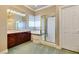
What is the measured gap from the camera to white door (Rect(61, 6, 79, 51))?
3.31 meters

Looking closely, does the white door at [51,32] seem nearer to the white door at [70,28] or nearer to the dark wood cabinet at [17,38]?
the white door at [70,28]

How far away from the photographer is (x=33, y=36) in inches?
126

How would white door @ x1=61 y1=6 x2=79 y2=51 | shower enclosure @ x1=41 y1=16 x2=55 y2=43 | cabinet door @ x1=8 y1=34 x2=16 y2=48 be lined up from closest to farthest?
1. white door @ x1=61 y1=6 x2=79 y2=51
2. shower enclosure @ x1=41 y1=16 x2=55 y2=43
3. cabinet door @ x1=8 y1=34 x2=16 y2=48

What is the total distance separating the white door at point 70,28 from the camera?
130 inches

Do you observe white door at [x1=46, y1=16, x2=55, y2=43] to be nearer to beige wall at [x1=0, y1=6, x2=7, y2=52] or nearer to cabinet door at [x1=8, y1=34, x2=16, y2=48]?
cabinet door at [x1=8, y1=34, x2=16, y2=48]

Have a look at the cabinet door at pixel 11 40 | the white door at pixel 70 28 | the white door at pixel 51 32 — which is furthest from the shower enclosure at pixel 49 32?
the cabinet door at pixel 11 40

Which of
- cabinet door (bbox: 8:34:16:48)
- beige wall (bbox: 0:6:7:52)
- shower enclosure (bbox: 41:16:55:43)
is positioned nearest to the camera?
beige wall (bbox: 0:6:7:52)

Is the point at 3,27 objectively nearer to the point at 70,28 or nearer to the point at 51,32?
the point at 51,32

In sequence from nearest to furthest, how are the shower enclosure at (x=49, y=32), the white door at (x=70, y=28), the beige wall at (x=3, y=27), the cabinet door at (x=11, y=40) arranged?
the beige wall at (x=3, y=27) < the white door at (x=70, y=28) < the shower enclosure at (x=49, y=32) < the cabinet door at (x=11, y=40)

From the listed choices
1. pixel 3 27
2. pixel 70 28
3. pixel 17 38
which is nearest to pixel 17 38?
pixel 17 38

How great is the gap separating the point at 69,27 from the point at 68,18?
12.4 inches

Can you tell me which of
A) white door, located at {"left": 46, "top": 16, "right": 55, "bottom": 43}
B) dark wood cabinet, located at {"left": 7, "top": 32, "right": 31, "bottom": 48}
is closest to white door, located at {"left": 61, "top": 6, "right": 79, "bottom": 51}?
white door, located at {"left": 46, "top": 16, "right": 55, "bottom": 43}

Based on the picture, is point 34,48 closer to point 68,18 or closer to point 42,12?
point 42,12

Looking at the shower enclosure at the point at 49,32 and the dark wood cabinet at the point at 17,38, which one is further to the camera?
the dark wood cabinet at the point at 17,38
